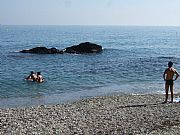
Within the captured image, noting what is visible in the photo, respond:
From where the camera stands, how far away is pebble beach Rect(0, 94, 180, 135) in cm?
1277

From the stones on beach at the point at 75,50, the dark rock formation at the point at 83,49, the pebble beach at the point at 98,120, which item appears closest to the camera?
the pebble beach at the point at 98,120

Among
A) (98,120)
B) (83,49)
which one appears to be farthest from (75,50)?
(98,120)

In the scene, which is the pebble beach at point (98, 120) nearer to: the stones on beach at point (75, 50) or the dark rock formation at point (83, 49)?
the stones on beach at point (75, 50)

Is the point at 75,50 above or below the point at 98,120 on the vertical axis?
below

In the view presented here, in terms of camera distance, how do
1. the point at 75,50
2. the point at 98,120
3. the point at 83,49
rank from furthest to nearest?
the point at 75,50 → the point at 83,49 → the point at 98,120

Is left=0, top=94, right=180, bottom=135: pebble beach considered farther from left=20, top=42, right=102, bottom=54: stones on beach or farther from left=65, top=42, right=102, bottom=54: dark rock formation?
left=65, top=42, right=102, bottom=54: dark rock formation

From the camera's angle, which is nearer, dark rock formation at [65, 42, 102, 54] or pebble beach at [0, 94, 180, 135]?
pebble beach at [0, 94, 180, 135]

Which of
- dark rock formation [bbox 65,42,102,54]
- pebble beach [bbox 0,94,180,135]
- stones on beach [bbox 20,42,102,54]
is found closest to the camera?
pebble beach [bbox 0,94,180,135]

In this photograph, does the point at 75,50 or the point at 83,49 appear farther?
the point at 75,50

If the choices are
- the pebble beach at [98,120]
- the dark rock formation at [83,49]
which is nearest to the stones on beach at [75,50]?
the dark rock formation at [83,49]

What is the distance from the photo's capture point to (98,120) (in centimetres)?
1429

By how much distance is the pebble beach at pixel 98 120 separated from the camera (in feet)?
41.9

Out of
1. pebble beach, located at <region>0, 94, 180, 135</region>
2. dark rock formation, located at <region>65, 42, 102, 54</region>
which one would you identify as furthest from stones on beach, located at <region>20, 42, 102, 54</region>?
pebble beach, located at <region>0, 94, 180, 135</region>

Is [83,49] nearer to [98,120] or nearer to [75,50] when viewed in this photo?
[75,50]
